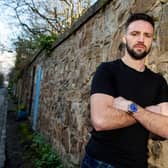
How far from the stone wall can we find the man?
30cm

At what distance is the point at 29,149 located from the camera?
726 cm

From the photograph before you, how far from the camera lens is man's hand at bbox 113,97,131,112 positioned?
186 centimetres

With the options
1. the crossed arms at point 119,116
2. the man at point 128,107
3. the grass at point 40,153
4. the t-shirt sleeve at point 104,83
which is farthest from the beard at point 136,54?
the grass at point 40,153

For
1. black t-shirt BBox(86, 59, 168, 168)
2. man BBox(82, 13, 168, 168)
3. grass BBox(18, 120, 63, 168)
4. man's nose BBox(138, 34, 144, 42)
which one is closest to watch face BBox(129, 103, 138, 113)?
man BBox(82, 13, 168, 168)

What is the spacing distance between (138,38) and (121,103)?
1.44ft

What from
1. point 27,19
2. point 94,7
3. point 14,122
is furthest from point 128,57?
point 27,19

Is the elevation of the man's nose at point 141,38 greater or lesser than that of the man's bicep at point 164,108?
greater

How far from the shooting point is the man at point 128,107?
188 centimetres

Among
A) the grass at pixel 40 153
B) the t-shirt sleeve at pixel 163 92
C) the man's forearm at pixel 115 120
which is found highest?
the t-shirt sleeve at pixel 163 92

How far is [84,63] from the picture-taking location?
4.43m

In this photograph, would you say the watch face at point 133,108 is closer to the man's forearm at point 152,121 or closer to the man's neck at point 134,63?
the man's forearm at point 152,121

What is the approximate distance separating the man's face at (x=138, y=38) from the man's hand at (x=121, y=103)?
1.02ft

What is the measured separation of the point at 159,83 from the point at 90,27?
239 cm

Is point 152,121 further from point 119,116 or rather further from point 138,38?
point 138,38
